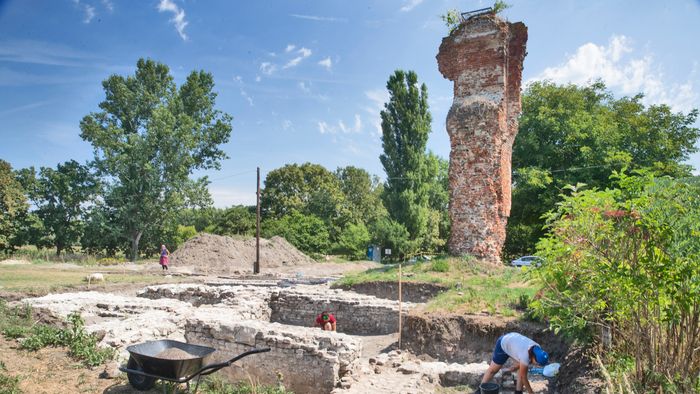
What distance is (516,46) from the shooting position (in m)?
19.4

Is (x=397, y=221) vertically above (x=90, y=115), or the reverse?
(x=90, y=115)

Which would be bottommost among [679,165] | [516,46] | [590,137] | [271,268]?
[271,268]

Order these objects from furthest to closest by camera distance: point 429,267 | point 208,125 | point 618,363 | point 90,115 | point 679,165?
1. point 208,125
2. point 90,115
3. point 679,165
4. point 429,267
5. point 618,363

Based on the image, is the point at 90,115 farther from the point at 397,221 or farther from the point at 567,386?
the point at 567,386

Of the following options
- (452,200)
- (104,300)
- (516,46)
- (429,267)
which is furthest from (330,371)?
(516,46)

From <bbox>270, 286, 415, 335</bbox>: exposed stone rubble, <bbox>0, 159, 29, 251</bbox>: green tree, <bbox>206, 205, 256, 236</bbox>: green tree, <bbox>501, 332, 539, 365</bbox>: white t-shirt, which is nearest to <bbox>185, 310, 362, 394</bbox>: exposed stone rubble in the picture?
<bbox>501, 332, 539, 365</bbox>: white t-shirt

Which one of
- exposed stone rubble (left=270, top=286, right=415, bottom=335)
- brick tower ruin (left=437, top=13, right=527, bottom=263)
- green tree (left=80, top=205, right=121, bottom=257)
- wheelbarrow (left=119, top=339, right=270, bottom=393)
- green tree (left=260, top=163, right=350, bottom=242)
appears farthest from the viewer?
green tree (left=260, top=163, right=350, bottom=242)

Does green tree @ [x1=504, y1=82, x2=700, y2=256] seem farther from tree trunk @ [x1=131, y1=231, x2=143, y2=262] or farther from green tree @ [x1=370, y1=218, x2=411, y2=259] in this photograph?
tree trunk @ [x1=131, y1=231, x2=143, y2=262]

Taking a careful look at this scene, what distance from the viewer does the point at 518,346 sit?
6457 millimetres

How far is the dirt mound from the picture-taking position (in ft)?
97.3

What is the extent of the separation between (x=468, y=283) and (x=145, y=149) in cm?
2804

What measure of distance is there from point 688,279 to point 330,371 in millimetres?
5095

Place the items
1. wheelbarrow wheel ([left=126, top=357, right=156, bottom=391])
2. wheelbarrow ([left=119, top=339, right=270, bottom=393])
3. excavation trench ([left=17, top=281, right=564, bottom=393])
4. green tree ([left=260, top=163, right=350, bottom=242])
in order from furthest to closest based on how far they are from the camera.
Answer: green tree ([left=260, top=163, right=350, bottom=242])
excavation trench ([left=17, top=281, right=564, bottom=393])
wheelbarrow wheel ([left=126, top=357, right=156, bottom=391])
wheelbarrow ([left=119, top=339, right=270, bottom=393])

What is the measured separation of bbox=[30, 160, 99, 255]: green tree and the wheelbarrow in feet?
103
